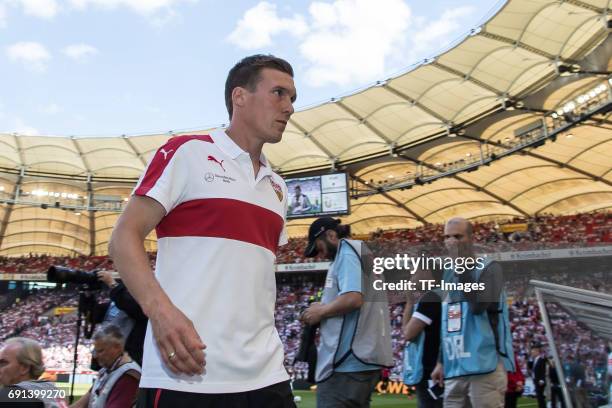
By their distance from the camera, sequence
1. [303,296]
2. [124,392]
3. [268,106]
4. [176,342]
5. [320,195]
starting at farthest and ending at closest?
[303,296] < [320,195] < [124,392] < [268,106] < [176,342]

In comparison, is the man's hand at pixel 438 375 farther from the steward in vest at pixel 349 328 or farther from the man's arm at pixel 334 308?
the man's arm at pixel 334 308

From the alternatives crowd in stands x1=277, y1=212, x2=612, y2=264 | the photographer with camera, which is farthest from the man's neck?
crowd in stands x1=277, y1=212, x2=612, y2=264

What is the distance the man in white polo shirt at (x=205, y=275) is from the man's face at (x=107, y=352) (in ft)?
10.6

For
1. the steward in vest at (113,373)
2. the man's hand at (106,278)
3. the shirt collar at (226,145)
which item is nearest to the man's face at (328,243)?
the steward in vest at (113,373)

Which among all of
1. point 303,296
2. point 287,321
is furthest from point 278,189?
point 303,296

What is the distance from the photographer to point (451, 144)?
99.1 ft

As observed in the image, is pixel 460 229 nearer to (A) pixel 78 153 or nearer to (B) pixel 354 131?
(B) pixel 354 131

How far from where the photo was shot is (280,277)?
124ft

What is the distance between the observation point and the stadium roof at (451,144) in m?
22.4

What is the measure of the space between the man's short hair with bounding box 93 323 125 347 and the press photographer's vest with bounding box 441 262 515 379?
2681 mm

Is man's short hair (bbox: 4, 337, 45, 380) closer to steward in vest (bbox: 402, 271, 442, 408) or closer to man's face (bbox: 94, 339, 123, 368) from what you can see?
man's face (bbox: 94, 339, 123, 368)

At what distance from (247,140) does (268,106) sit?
0.15 m

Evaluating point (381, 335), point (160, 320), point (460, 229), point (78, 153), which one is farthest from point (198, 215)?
point (78, 153)

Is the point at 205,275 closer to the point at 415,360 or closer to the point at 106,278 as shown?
the point at 106,278
